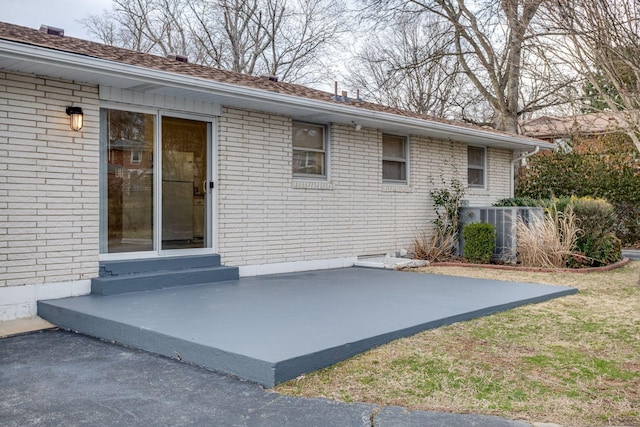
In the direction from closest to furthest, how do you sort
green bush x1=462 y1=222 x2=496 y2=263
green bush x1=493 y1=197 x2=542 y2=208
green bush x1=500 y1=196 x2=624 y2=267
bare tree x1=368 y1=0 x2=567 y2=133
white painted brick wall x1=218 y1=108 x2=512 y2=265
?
white painted brick wall x1=218 y1=108 x2=512 y2=265 → green bush x1=500 y1=196 x2=624 y2=267 → green bush x1=462 y1=222 x2=496 y2=263 → green bush x1=493 y1=197 x2=542 y2=208 → bare tree x1=368 y1=0 x2=567 y2=133

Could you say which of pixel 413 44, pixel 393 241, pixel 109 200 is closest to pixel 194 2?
pixel 413 44

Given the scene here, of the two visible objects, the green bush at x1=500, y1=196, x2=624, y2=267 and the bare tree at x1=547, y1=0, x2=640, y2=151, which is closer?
the bare tree at x1=547, y1=0, x2=640, y2=151

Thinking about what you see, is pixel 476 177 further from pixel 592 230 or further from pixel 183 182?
pixel 183 182

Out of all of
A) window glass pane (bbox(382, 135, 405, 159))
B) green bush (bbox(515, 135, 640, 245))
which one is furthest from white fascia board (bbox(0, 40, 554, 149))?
green bush (bbox(515, 135, 640, 245))

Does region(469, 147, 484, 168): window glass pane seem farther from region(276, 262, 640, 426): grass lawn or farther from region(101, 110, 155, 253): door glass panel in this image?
region(101, 110, 155, 253): door glass panel

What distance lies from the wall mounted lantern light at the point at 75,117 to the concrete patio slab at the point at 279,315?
6.30ft

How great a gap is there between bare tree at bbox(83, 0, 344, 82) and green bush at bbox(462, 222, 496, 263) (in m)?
14.7

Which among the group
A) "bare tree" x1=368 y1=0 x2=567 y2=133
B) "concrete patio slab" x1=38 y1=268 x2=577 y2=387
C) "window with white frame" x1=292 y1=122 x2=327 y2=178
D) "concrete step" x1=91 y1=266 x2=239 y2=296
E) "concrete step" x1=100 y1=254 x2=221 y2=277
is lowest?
"concrete patio slab" x1=38 y1=268 x2=577 y2=387

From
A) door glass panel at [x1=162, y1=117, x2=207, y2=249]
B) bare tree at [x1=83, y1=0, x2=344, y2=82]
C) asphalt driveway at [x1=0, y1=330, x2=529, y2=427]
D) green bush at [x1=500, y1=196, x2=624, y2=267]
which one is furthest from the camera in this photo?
bare tree at [x1=83, y1=0, x2=344, y2=82]

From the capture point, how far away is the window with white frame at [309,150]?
29.3 feet

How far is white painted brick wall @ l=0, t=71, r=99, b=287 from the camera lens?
5758 millimetres

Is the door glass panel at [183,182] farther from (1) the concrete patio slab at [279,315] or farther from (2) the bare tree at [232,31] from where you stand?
(2) the bare tree at [232,31]

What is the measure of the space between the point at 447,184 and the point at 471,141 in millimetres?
1296

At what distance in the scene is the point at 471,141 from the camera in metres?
12.2
